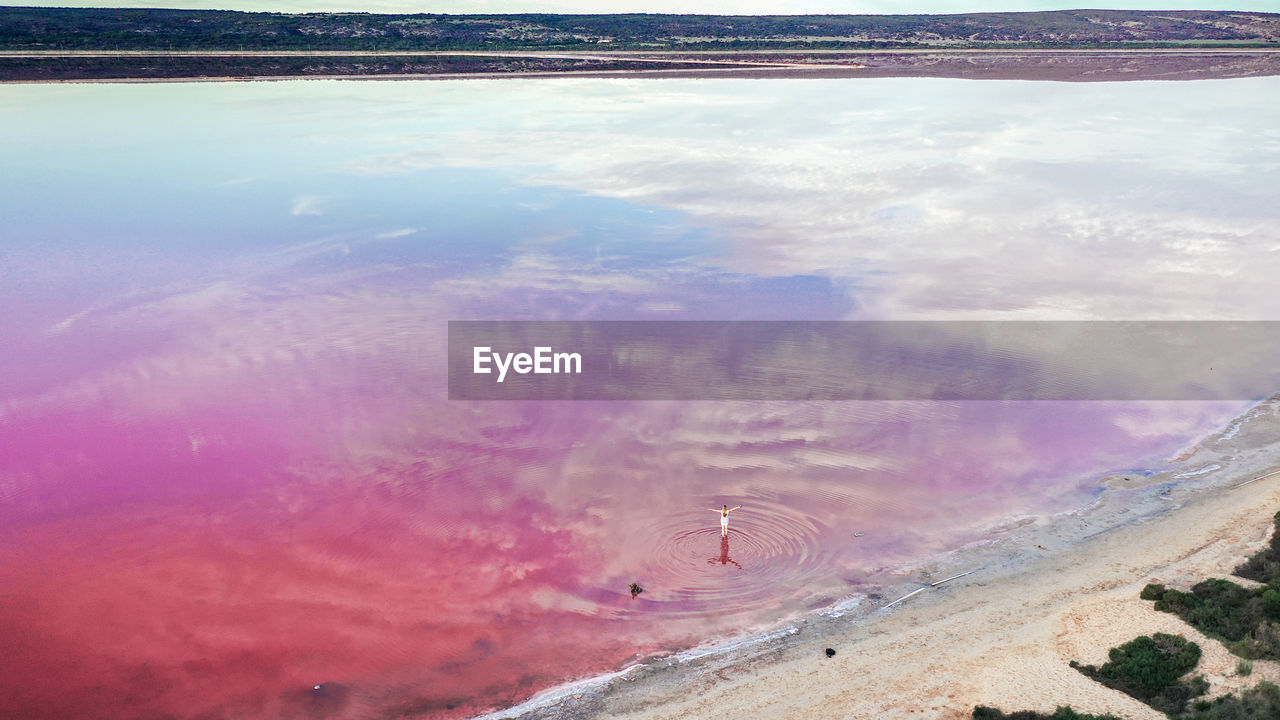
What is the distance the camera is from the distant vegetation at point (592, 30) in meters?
78.1

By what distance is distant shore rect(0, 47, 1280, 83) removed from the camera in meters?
63.9

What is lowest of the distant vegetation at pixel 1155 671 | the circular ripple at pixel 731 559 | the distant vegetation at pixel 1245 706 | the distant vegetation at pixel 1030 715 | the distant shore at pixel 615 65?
the circular ripple at pixel 731 559

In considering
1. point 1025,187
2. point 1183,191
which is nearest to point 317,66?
point 1025,187

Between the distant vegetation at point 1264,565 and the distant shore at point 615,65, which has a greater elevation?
the distant shore at point 615,65

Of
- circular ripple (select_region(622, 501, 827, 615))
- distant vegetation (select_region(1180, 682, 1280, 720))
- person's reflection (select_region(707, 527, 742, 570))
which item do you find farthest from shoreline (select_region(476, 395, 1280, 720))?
person's reflection (select_region(707, 527, 742, 570))

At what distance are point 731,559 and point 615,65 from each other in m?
58.6

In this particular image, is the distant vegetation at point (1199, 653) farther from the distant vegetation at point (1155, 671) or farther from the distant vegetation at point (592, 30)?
the distant vegetation at point (592, 30)

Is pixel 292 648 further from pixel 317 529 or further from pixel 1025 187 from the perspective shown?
pixel 1025 187

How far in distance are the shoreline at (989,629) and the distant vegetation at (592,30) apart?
68519 mm

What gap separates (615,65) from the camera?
70875 mm

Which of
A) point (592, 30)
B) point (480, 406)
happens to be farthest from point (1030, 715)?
point (592, 30)

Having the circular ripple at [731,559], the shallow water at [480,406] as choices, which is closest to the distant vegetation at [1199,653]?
the shallow water at [480,406]

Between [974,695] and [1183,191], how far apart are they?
102 ft

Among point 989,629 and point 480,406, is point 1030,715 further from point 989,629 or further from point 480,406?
point 480,406
